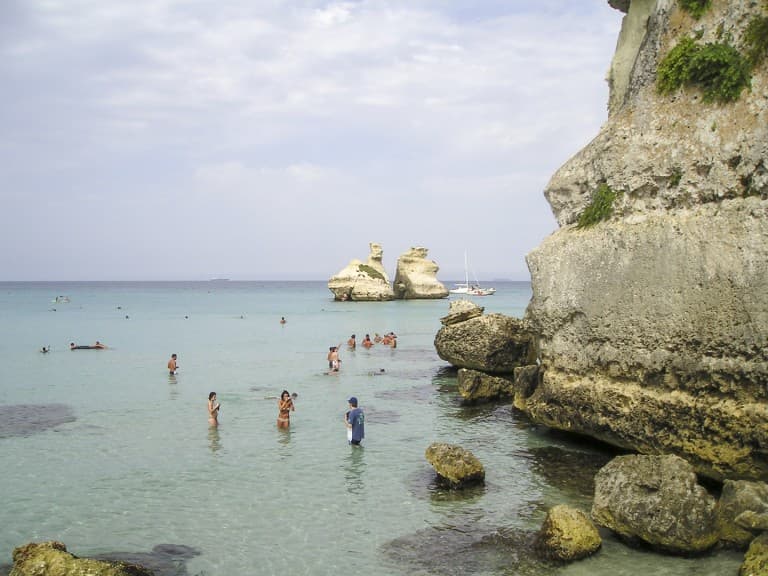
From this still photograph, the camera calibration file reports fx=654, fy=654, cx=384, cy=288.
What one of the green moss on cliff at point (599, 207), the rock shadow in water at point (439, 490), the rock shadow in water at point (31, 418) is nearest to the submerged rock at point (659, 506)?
the rock shadow in water at point (439, 490)

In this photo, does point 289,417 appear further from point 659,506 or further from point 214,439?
point 659,506

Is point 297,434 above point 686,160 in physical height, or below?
below

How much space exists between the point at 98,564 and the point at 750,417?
11.7 m

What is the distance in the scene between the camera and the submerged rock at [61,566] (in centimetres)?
936

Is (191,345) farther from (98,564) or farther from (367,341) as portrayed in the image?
(98,564)

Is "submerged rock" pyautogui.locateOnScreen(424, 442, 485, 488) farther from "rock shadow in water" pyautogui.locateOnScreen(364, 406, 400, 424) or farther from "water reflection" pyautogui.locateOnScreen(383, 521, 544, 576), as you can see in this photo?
"rock shadow in water" pyautogui.locateOnScreen(364, 406, 400, 424)

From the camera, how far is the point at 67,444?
62.9 feet

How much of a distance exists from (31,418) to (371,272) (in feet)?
283

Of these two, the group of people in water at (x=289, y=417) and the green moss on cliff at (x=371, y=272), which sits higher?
the green moss on cliff at (x=371, y=272)

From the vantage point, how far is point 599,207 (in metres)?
16.4

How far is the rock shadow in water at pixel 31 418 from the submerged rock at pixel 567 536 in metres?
16.6

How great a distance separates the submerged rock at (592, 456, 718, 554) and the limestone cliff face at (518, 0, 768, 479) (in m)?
2.32

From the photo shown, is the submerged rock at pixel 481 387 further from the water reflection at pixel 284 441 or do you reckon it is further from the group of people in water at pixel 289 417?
the water reflection at pixel 284 441

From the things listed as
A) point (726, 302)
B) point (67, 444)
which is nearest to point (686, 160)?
point (726, 302)
